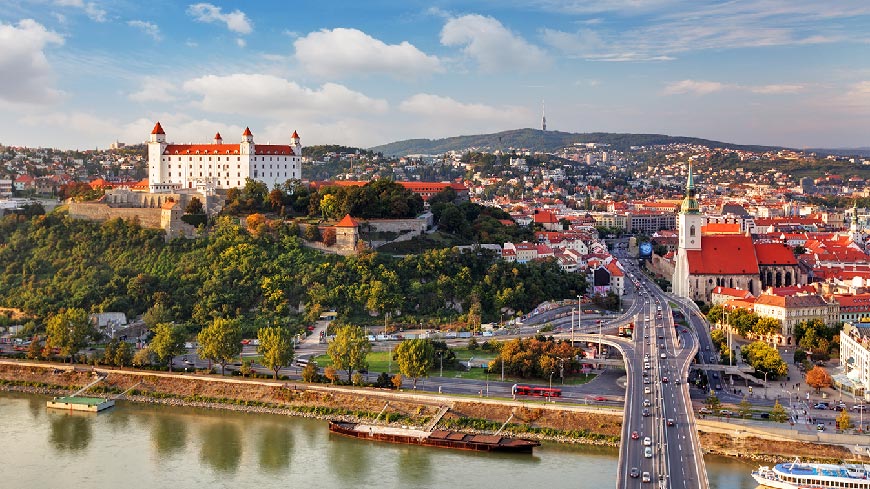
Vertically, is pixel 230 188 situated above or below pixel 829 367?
above

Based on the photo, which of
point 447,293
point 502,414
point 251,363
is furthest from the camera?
point 447,293

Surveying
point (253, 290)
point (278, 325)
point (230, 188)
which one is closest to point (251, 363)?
point (278, 325)

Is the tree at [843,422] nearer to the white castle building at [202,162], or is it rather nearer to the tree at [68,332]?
the tree at [68,332]

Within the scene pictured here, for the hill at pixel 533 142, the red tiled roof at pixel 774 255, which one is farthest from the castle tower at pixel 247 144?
the hill at pixel 533 142

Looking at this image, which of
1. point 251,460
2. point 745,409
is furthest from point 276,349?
point 745,409

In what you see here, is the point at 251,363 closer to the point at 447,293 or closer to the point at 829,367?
the point at 447,293

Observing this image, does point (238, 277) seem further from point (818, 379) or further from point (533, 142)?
point (533, 142)
